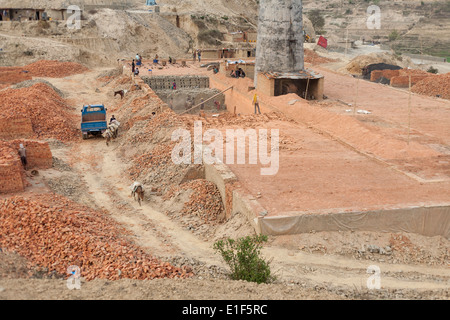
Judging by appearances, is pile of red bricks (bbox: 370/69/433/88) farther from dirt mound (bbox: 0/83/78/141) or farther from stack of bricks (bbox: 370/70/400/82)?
dirt mound (bbox: 0/83/78/141)

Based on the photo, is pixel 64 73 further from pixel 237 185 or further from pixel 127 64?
pixel 237 185

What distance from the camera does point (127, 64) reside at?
32875 mm

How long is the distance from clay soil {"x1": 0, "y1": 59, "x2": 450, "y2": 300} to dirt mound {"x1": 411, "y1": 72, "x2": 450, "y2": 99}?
27.1 feet

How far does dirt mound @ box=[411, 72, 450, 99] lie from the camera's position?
22.5 meters

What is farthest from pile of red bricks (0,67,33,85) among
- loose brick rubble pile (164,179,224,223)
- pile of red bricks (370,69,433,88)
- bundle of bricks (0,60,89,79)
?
pile of red bricks (370,69,433,88)

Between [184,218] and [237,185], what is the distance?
1.49m

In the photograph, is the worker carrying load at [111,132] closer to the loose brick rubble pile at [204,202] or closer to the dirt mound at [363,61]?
Result: the loose brick rubble pile at [204,202]

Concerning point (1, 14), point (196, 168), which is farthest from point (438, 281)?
point (1, 14)

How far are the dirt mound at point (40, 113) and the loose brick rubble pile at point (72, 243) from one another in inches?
358

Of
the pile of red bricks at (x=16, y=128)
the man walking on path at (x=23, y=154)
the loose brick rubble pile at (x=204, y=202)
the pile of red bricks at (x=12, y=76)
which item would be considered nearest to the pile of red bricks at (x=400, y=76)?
the loose brick rubble pile at (x=204, y=202)

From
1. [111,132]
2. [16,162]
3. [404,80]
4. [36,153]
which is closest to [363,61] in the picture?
[404,80]

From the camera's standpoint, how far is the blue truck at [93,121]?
56.5 ft

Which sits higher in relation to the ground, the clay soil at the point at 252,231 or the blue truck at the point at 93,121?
the blue truck at the point at 93,121

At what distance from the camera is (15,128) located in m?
17.1
